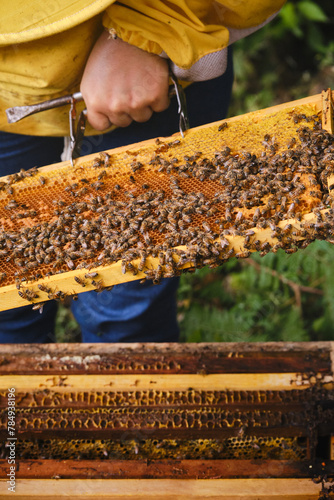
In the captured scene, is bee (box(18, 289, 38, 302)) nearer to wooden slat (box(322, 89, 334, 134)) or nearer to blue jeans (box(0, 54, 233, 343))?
blue jeans (box(0, 54, 233, 343))

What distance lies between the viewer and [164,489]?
108 inches

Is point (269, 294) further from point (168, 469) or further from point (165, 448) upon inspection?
point (168, 469)

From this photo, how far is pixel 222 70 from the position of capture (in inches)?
140

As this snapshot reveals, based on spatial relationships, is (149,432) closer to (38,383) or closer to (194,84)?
(38,383)

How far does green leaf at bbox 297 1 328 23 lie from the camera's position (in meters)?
8.23

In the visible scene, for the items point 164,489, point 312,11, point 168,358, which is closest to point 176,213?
point 168,358

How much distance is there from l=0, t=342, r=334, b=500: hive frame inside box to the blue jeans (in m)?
1.12

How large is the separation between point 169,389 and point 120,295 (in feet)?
4.50

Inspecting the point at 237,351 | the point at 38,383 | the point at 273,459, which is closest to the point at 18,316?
the point at 38,383

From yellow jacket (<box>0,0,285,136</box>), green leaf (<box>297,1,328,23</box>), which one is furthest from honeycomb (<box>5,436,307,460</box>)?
green leaf (<box>297,1,328,23</box>)

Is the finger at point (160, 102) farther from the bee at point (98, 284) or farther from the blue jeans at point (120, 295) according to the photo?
the bee at point (98, 284)

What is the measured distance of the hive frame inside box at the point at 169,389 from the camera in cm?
275

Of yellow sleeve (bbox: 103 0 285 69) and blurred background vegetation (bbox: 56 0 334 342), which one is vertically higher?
yellow sleeve (bbox: 103 0 285 69)

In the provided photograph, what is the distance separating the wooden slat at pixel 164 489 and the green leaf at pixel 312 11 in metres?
7.93
